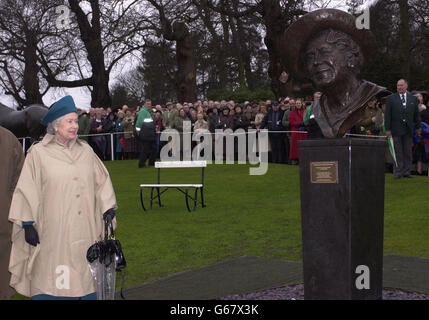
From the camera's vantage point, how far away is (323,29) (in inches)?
255

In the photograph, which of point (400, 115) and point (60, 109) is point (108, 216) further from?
point (400, 115)

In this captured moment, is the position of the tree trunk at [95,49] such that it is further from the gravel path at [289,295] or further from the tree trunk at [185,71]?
the gravel path at [289,295]

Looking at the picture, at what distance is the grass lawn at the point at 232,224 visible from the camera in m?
8.59

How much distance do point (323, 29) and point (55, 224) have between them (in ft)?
10.4

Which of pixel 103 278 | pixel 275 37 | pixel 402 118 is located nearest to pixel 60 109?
pixel 103 278

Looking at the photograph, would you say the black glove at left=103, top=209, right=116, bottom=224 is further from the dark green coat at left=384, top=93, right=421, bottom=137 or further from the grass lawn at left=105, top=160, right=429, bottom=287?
the dark green coat at left=384, top=93, right=421, bottom=137

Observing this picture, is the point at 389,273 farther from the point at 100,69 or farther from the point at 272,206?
the point at 100,69

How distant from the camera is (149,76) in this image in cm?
4156

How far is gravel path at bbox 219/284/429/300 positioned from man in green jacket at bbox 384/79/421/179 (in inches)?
323

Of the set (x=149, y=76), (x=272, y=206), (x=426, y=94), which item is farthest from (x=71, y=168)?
(x=149, y=76)

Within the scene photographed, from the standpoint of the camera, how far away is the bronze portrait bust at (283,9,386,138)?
645 centimetres

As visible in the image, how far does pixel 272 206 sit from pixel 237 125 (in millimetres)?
9376

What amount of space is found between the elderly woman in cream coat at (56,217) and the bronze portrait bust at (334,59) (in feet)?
7.63

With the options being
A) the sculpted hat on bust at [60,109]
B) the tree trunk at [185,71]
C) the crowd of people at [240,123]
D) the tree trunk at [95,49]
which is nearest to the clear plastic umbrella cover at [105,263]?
the sculpted hat on bust at [60,109]
